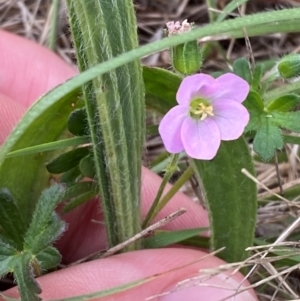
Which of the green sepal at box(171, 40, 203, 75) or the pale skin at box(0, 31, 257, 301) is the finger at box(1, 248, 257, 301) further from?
the green sepal at box(171, 40, 203, 75)

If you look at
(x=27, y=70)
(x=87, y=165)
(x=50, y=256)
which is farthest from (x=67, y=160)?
(x=27, y=70)

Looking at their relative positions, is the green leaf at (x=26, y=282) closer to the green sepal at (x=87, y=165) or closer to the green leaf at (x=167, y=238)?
the green sepal at (x=87, y=165)

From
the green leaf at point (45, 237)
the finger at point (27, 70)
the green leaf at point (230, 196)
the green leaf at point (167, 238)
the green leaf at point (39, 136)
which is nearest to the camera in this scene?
the green leaf at point (39, 136)

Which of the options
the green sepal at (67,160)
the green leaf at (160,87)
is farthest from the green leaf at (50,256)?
the green leaf at (160,87)

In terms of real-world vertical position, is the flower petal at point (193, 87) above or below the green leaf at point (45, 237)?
above

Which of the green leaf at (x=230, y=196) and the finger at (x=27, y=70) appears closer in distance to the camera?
the green leaf at (x=230, y=196)

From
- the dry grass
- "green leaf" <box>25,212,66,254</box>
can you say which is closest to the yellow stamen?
"green leaf" <box>25,212,66,254</box>
